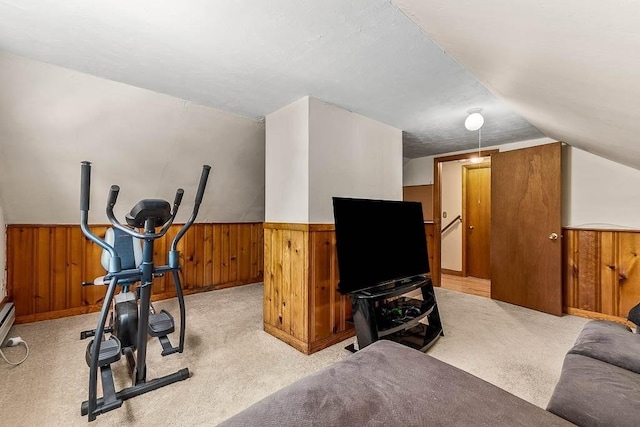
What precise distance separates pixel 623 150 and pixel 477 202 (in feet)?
9.97

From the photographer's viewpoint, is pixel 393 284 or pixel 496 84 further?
pixel 393 284

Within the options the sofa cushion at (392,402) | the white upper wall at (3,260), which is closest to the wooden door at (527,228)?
the sofa cushion at (392,402)

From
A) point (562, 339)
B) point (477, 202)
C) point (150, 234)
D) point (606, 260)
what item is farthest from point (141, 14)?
point (477, 202)

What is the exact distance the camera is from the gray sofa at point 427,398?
0.80 metres

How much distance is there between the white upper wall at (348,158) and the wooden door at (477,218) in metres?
2.68

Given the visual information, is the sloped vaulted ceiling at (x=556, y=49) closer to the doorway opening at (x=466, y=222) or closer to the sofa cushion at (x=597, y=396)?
the sofa cushion at (x=597, y=396)

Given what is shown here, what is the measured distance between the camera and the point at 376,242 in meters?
2.35

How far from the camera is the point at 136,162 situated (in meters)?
2.92

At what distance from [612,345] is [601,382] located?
1.21ft

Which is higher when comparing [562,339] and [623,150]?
[623,150]

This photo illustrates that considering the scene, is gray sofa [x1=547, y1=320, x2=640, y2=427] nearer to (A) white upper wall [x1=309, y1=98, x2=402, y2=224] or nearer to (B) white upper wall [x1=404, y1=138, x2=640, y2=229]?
(A) white upper wall [x1=309, y1=98, x2=402, y2=224]

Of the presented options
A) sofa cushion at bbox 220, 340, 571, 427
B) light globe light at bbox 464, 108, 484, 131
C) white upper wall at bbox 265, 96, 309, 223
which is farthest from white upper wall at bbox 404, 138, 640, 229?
sofa cushion at bbox 220, 340, 571, 427

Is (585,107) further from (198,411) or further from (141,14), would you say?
(198,411)

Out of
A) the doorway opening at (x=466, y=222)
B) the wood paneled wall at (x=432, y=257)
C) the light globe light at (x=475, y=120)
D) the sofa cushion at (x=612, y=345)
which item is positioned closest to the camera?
the sofa cushion at (x=612, y=345)
